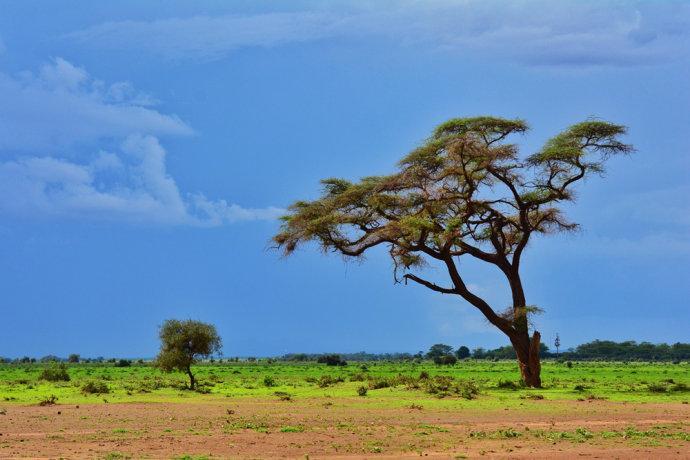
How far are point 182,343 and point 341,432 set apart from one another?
71.5 ft

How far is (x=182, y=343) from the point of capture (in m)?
43.9

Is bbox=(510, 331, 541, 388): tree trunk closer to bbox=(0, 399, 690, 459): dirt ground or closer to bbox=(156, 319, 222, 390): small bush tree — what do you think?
bbox=(0, 399, 690, 459): dirt ground

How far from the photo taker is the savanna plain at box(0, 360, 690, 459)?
811 inches

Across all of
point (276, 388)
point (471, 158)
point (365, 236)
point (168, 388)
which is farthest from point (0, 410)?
point (471, 158)

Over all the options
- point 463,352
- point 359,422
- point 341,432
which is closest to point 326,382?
point 359,422

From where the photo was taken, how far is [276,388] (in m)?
47.8

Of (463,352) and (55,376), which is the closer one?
(55,376)

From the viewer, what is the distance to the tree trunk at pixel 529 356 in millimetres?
42844

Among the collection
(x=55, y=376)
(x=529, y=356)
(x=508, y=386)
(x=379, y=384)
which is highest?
(x=529, y=356)

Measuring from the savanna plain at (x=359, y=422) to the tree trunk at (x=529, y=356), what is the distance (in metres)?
1.12

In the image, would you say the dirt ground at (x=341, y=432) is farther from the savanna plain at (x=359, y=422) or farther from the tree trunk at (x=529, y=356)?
the tree trunk at (x=529, y=356)

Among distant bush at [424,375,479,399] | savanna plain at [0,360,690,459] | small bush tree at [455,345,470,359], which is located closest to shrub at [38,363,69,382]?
savanna plain at [0,360,690,459]

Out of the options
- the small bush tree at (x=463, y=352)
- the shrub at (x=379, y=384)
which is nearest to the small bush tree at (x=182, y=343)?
the shrub at (x=379, y=384)

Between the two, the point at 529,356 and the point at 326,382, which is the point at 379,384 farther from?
the point at 529,356
